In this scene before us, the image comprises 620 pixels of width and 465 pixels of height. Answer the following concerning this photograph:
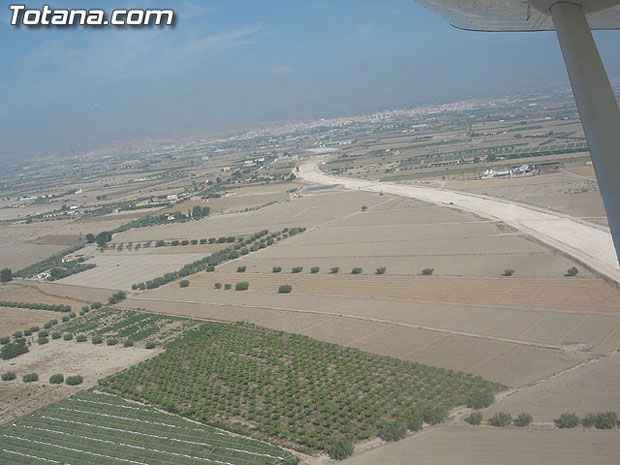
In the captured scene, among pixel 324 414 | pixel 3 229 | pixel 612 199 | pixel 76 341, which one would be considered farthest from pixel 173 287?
pixel 3 229

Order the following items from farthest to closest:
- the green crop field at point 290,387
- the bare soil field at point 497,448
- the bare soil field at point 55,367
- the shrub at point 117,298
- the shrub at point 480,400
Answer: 1. the shrub at point 117,298
2. the bare soil field at point 55,367
3. the green crop field at point 290,387
4. the shrub at point 480,400
5. the bare soil field at point 497,448

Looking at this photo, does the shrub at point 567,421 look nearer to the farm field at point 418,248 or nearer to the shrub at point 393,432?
the shrub at point 393,432

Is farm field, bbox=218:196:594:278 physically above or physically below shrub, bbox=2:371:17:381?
above

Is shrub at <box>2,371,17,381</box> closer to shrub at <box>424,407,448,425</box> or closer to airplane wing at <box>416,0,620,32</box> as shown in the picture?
shrub at <box>424,407,448,425</box>

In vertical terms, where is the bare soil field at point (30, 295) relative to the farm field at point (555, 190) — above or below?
below

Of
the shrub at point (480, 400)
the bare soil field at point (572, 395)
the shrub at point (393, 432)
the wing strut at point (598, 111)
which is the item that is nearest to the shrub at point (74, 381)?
the shrub at point (393, 432)

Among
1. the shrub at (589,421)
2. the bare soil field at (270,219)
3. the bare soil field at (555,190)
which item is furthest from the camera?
the bare soil field at (270,219)

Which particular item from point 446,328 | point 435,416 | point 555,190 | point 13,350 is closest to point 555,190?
point 555,190

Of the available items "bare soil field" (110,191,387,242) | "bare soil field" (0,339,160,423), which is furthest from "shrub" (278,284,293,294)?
"bare soil field" (110,191,387,242)
